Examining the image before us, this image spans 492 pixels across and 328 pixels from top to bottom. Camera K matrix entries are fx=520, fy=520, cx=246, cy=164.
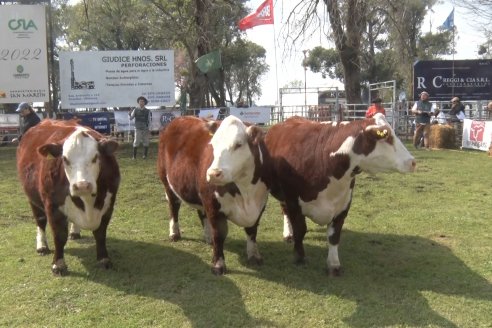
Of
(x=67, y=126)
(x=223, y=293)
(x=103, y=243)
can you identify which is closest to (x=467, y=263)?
(x=223, y=293)

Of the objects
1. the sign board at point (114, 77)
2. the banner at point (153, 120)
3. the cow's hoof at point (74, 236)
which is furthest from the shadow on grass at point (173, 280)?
the sign board at point (114, 77)

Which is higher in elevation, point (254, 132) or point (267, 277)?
point (254, 132)

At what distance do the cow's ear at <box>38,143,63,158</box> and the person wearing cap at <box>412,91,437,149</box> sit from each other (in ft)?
40.6

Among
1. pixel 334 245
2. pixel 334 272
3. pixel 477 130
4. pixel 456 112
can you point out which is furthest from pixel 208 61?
pixel 334 272

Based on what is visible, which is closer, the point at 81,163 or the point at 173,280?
the point at 81,163

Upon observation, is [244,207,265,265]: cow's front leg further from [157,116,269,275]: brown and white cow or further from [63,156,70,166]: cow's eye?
[63,156,70,166]: cow's eye

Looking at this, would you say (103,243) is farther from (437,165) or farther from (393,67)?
(393,67)

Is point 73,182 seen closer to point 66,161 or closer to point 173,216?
point 66,161

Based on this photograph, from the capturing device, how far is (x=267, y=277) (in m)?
4.92

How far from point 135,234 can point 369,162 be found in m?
3.26

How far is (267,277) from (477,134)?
12.6 meters

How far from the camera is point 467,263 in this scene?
523cm

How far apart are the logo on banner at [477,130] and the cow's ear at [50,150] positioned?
531 inches

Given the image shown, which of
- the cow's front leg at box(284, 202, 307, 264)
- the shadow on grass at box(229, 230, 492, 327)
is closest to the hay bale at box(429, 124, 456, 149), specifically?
the shadow on grass at box(229, 230, 492, 327)
